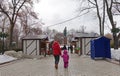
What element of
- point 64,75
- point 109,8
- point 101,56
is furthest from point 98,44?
point 64,75

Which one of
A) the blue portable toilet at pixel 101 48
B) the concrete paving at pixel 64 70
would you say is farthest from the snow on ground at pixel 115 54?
the concrete paving at pixel 64 70

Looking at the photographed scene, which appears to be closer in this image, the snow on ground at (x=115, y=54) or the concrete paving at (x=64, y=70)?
the concrete paving at (x=64, y=70)

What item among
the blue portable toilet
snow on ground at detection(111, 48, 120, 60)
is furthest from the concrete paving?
the blue portable toilet

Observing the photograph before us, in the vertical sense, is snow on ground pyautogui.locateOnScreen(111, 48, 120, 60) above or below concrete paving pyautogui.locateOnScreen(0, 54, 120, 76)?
above

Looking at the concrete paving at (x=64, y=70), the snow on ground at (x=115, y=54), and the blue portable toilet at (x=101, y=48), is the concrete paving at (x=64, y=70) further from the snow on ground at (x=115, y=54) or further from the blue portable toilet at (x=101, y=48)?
the blue portable toilet at (x=101, y=48)

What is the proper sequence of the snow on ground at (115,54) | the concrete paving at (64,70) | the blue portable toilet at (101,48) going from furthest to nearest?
the blue portable toilet at (101,48) < the snow on ground at (115,54) < the concrete paving at (64,70)

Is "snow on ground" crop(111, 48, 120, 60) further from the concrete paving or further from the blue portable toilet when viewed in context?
the concrete paving

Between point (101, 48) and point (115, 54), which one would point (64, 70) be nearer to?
point (115, 54)

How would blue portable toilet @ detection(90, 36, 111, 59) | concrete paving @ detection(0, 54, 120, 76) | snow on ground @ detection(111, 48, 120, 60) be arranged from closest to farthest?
1. concrete paving @ detection(0, 54, 120, 76)
2. snow on ground @ detection(111, 48, 120, 60)
3. blue portable toilet @ detection(90, 36, 111, 59)

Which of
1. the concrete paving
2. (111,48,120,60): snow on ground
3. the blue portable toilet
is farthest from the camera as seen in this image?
the blue portable toilet

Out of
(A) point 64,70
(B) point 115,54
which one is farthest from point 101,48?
(A) point 64,70

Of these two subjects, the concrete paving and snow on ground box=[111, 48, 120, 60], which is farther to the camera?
snow on ground box=[111, 48, 120, 60]

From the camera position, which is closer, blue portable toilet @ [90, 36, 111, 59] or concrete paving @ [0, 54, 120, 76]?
concrete paving @ [0, 54, 120, 76]

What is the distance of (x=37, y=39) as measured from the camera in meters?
36.6
